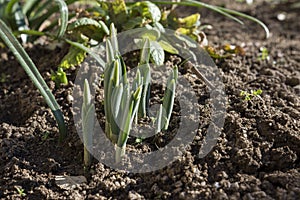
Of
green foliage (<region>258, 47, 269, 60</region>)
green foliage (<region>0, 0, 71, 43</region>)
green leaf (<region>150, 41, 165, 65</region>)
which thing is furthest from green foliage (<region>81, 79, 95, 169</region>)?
green foliage (<region>258, 47, 269, 60</region>)

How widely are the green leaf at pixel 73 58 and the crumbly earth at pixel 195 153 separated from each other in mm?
68

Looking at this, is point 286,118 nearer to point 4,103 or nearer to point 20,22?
point 4,103

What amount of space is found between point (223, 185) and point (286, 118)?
1.39ft

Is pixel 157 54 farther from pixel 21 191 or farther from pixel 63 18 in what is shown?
pixel 21 191

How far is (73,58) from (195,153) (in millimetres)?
802

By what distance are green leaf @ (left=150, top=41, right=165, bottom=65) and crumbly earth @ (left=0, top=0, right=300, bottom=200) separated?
19cm

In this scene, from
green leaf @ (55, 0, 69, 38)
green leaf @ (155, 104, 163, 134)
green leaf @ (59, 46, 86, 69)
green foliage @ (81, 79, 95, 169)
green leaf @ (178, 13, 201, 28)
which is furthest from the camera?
green leaf @ (178, 13, 201, 28)

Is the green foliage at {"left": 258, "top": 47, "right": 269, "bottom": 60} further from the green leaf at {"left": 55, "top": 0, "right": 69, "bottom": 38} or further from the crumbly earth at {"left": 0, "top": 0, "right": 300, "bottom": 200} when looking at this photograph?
the green leaf at {"left": 55, "top": 0, "right": 69, "bottom": 38}

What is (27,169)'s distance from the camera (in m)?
1.93

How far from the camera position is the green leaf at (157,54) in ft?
7.40

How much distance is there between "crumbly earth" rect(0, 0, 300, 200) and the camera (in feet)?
5.84

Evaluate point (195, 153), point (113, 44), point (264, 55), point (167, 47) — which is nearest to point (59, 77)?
point (113, 44)

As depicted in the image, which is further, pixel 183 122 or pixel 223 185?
pixel 183 122

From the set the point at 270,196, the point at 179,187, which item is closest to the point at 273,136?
the point at 270,196
